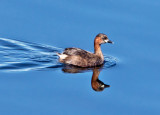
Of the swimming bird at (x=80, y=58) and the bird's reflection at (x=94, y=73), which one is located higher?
the swimming bird at (x=80, y=58)

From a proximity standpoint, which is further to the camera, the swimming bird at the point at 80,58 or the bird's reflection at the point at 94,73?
the swimming bird at the point at 80,58

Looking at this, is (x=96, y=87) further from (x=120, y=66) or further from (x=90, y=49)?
(x=90, y=49)

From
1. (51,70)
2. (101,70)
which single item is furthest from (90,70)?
(51,70)

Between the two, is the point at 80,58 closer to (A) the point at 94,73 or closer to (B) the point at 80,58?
(B) the point at 80,58

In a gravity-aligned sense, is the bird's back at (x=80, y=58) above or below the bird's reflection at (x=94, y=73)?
above

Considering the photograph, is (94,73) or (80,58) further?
(80,58)

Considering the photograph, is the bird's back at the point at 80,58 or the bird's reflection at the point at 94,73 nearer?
the bird's reflection at the point at 94,73

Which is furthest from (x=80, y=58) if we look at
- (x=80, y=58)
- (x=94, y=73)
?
(x=94, y=73)

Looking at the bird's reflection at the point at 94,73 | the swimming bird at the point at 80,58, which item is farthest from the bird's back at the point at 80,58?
the bird's reflection at the point at 94,73

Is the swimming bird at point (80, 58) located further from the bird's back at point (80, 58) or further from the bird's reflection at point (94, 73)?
the bird's reflection at point (94, 73)

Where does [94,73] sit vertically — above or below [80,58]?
below

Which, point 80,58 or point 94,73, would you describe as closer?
point 94,73

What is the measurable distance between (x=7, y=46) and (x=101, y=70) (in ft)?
10.2

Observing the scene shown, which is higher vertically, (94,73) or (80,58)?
(80,58)
